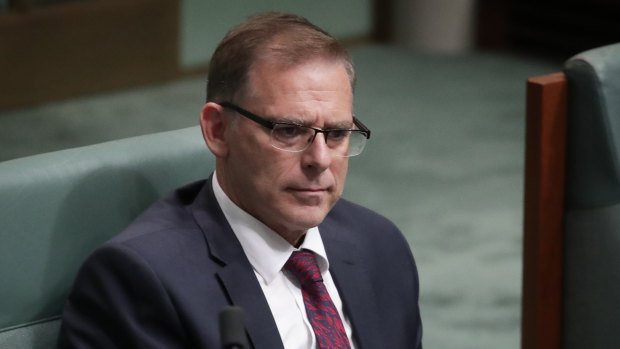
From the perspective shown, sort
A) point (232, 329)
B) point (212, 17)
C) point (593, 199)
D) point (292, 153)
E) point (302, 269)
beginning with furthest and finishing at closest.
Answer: point (212, 17), point (593, 199), point (302, 269), point (292, 153), point (232, 329)

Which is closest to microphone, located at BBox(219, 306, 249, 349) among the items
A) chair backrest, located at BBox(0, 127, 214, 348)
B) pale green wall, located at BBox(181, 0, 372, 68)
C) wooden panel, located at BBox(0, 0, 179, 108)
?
chair backrest, located at BBox(0, 127, 214, 348)

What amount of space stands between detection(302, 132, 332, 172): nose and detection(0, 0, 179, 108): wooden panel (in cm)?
391

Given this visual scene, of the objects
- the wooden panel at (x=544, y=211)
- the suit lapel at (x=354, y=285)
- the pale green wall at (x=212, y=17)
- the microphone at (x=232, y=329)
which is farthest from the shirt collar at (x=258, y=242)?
the pale green wall at (x=212, y=17)

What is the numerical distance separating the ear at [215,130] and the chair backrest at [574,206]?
→ 2.33ft

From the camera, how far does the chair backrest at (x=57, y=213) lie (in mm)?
1560

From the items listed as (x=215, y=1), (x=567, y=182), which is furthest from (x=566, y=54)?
(x=567, y=182)

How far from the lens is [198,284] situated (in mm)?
1501

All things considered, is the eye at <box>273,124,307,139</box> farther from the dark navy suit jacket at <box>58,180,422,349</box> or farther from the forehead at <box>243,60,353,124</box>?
the dark navy suit jacket at <box>58,180,422,349</box>

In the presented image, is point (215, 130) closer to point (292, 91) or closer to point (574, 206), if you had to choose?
point (292, 91)

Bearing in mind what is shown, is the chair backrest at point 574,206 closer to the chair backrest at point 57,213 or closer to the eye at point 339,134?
the eye at point 339,134

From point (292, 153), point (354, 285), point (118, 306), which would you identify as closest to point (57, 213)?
point (118, 306)

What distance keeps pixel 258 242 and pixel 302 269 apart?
9 cm

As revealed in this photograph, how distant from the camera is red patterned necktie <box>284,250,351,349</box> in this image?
62.7 inches

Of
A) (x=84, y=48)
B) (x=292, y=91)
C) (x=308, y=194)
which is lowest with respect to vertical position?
(x=84, y=48)
